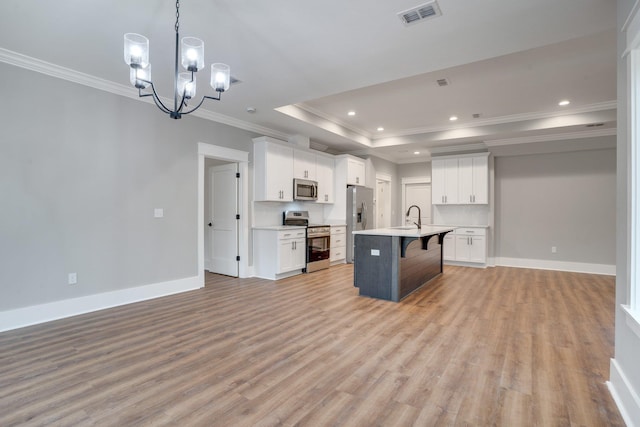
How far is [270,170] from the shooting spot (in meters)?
5.51

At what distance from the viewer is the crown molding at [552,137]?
5.64 meters

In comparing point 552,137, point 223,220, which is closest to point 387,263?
point 223,220

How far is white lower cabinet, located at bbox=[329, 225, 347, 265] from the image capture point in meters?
6.71

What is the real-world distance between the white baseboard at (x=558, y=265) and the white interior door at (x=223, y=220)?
18.5 ft

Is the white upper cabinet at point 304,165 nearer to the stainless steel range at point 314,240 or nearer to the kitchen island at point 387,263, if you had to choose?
the stainless steel range at point 314,240

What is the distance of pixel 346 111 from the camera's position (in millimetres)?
5469

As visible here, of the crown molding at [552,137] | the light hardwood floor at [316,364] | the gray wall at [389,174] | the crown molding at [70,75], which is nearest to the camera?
the light hardwood floor at [316,364]

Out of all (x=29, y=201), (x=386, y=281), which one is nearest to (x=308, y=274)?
(x=386, y=281)

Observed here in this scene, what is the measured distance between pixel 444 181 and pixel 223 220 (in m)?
4.84

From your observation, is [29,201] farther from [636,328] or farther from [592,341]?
[592,341]

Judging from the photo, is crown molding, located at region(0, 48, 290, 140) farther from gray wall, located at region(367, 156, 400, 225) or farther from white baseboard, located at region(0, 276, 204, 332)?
gray wall, located at region(367, 156, 400, 225)

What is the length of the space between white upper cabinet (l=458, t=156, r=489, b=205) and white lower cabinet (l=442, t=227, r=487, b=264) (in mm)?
650

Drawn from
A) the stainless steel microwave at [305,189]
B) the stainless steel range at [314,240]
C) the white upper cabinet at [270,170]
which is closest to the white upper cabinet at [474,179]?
the stainless steel range at [314,240]

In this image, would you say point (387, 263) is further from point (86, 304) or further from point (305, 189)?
point (86, 304)
